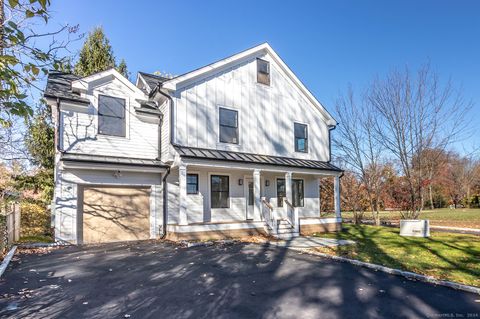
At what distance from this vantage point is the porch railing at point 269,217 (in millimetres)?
13688

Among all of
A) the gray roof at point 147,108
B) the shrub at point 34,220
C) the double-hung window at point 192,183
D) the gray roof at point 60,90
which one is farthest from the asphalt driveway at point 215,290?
the gray roof at point 147,108

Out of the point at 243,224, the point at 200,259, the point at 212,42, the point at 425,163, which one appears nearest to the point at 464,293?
the point at 200,259

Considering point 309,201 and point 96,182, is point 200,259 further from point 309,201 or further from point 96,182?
point 309,201

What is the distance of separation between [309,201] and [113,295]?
45.8 ft

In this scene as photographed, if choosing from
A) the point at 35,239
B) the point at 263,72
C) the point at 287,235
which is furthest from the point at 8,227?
the point at 263,72

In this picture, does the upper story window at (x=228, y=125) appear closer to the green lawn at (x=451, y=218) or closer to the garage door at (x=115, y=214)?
the garage door at (x=115, y=214)

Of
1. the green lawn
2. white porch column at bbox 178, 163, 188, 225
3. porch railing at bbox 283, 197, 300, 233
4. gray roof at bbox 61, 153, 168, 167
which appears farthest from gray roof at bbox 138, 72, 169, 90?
the green lawn

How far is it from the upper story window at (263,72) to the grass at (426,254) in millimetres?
8951

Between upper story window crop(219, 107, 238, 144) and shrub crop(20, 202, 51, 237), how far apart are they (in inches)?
330

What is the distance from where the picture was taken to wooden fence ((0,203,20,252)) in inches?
364

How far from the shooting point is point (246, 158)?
563 inches

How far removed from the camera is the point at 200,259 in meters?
8.58

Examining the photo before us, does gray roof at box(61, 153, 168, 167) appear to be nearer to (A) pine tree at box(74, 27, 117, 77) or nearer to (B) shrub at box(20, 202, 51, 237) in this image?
(B) shrub at box(20, 202, 51, 237)

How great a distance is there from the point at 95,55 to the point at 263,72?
521 inches
